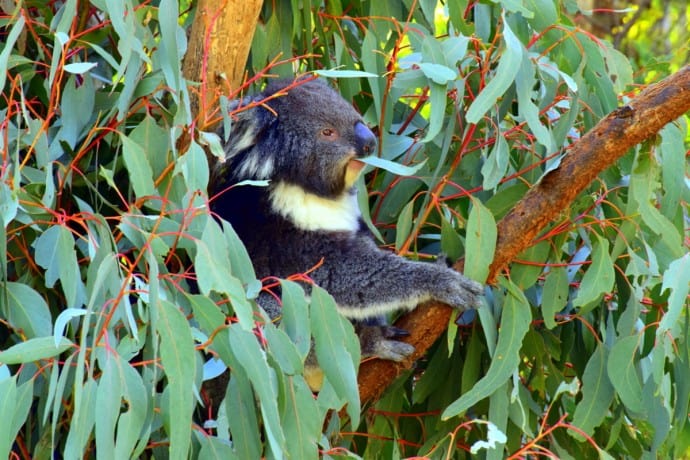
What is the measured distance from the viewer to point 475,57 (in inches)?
119

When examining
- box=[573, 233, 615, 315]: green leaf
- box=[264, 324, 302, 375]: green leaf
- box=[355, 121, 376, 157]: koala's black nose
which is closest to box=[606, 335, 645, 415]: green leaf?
box=[573, 233, 615, 315]: green leaf

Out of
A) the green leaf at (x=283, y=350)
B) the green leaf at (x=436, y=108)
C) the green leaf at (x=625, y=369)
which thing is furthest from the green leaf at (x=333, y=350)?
the green leaf at (x=625, y=369)

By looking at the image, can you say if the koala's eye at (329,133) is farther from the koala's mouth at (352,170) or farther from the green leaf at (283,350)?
the green leaf at (283,350)

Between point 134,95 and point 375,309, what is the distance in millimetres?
937

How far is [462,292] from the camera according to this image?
9.23 feet

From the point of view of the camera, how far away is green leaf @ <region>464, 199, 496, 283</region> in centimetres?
272

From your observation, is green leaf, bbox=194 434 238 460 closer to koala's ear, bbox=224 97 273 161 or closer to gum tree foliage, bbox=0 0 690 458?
gum tree foliage, bbox=0 0 690 458

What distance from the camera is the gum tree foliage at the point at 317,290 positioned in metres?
2.26

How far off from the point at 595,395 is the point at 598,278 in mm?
336

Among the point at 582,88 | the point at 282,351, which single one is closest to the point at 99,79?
the point at 282,351

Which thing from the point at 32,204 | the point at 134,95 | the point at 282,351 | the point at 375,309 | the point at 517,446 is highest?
the point at 134,95

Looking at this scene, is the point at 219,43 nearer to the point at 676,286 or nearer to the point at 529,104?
the point at 529,104

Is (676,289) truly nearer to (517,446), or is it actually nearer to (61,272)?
(517,446)

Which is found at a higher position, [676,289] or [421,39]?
[421,39]
